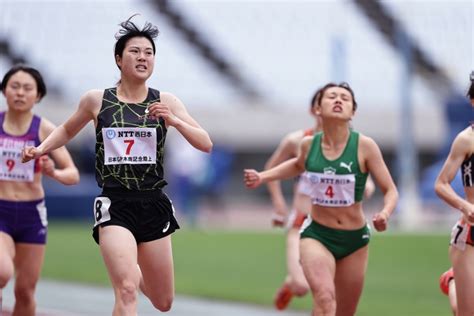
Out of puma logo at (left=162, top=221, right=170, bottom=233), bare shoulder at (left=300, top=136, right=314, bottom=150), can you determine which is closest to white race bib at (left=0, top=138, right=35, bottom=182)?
puma logo at (left=162, top=221, right=170, bottom=233)

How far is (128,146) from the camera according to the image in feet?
25.0

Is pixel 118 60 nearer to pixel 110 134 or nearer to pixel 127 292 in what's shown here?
pixel 110 134

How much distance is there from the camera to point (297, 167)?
355 inches

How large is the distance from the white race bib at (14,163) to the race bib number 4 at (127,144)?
5.87 feet

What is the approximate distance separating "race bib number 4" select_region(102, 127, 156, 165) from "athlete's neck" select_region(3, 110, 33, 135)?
1899 mm

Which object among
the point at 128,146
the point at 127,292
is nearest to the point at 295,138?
the point at 128,146

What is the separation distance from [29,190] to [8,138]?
0.44m

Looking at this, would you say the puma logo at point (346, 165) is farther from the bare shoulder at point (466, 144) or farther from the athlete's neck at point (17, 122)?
the athlete's neck at point (17, 122)

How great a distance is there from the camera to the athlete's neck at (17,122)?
369 inches

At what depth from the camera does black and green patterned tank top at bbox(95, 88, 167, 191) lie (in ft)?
25.1

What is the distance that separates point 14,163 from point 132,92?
1.85 metres

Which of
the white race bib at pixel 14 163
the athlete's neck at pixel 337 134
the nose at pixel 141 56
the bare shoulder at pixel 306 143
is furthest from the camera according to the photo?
the white race bib at pixel 14 163

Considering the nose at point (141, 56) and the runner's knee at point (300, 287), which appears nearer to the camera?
the nose at point (141, 56)

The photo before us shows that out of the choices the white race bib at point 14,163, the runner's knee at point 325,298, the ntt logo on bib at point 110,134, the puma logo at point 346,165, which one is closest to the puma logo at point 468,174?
the puma logo at point 346,165
